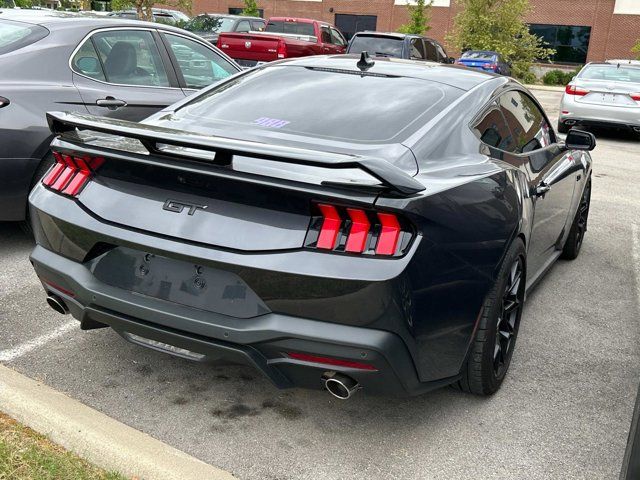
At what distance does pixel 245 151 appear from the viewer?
250cm

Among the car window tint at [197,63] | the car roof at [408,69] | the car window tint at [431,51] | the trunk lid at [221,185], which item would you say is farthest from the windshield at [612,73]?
the trunk lid at [221,185]

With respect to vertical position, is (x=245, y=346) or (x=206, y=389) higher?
(x=245, y=346)

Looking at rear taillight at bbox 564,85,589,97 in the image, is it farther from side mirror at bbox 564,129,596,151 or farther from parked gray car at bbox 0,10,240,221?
side mirror at bbox 564,129,596,151

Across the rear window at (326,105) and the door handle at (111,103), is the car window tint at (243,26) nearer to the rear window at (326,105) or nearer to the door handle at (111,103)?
the door handle at (111,103)

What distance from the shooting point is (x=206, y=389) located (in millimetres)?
3361

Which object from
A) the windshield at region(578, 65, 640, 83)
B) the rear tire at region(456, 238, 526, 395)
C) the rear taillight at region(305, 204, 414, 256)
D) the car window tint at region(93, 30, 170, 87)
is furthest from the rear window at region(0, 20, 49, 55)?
the windshield at region(578, 65, 640, 83)

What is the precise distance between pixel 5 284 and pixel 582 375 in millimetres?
3501

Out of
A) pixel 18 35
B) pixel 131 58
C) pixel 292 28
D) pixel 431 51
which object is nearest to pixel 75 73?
pixel 18 35

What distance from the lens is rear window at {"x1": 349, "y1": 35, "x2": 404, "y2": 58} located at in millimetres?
→ 15875

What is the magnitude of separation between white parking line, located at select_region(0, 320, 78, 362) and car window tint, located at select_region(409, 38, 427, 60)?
1329 cm

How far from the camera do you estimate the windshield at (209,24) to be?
2065 centimetres

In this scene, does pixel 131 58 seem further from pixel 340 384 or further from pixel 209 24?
pixel 209 24

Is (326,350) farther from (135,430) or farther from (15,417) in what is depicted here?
(15,417)

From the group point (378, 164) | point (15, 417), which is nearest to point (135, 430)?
point (15, 417)
